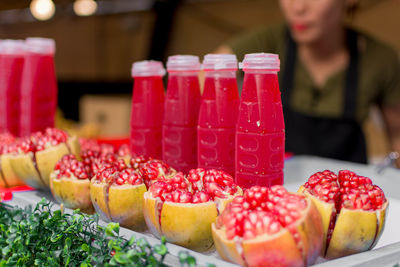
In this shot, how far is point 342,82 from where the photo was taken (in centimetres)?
288

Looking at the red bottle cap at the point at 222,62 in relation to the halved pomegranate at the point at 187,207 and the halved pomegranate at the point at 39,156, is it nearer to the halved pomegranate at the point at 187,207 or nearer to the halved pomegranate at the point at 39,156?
the halved pomegranate at the point at 187,207

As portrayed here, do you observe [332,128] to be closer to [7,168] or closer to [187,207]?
[7,168]

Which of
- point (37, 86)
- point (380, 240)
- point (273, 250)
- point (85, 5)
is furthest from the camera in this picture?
point (85, 5)

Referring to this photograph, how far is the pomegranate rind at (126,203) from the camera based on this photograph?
113 cm

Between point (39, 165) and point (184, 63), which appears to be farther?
point (39, 165)

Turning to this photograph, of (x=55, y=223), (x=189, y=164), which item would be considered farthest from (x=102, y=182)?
(x=189, y=164)

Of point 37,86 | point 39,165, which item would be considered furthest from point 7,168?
point 37,86

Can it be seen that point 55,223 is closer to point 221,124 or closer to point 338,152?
point 221,124

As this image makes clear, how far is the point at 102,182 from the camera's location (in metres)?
1.18

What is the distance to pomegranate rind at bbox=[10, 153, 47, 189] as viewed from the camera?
149 cm

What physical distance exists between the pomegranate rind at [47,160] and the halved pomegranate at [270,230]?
2.40 feet

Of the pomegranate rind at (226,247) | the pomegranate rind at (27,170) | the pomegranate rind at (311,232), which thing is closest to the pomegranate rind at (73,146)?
the pomegranate rind at (27,170)

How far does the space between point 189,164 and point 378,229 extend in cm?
57

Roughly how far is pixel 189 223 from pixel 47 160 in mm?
667
